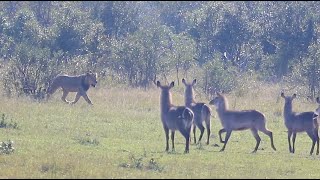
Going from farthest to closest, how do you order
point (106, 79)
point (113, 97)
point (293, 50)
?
point (293, 50) → point (106, 79) → point (113, 97)

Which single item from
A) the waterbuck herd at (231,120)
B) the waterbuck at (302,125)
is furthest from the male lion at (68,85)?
the waterbuck at (302,125)

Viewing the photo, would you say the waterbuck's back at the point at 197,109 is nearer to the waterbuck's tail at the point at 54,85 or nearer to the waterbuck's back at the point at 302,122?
the waterbuck's back at the point at 302,122

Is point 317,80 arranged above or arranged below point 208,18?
below

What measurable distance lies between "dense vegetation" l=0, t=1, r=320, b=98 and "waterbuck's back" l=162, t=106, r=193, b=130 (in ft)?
37.9

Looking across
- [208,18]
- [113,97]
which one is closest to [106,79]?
[113,97]

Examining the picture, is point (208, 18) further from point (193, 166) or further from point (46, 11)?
point (193, 166)

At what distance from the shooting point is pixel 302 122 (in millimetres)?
18328

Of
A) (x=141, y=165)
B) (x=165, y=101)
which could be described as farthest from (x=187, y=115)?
(x=141, y=165)

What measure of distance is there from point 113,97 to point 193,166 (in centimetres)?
1424

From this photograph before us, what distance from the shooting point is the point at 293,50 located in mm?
41094

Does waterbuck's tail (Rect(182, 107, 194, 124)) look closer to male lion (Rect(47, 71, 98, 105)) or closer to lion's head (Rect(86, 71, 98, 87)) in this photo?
male lion (Rect(47, 71, 98, 105))

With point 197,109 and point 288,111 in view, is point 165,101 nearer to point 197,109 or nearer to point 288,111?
point 197,109

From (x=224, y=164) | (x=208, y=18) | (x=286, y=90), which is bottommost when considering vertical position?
(x=224, y=164)

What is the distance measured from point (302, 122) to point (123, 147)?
4.17 meters
